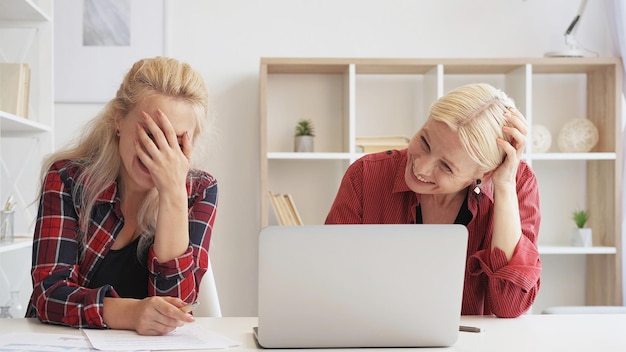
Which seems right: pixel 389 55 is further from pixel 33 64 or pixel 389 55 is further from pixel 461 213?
pixel 461 213

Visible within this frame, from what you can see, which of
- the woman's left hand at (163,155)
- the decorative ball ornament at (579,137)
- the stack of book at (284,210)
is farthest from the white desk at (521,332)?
the decorative ball ornament at (579,137)

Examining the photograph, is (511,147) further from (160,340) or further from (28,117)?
(28,117)

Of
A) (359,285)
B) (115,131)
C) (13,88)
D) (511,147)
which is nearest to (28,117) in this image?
(13,88)

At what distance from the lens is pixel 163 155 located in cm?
154

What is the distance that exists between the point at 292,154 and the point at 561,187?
3.95 feet

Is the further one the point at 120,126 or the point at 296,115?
the point at 296,115

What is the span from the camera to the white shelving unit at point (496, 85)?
322 centimetres

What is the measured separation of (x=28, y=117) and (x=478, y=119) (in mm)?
1744

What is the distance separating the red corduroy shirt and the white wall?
151 centimetres

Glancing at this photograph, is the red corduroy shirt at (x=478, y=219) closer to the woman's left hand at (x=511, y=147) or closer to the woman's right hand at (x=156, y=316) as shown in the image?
the woman's left hand at (x=511, y=147)

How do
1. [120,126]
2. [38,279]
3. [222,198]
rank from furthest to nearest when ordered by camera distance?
[222,198] → [120,126] → [38,279]

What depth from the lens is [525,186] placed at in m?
1.82

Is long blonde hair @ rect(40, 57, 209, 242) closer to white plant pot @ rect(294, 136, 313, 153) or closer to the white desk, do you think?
the white desk

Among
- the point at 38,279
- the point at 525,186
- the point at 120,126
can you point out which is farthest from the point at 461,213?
the point at 38,279
